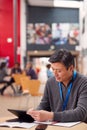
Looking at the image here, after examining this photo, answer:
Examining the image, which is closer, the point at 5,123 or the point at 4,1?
the point at 5,123

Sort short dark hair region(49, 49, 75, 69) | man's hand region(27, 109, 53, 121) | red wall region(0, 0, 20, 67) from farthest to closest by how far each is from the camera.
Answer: red wall region(0, 0, 20, 67), short dark hair region(49, 49, 75, 69), man's hand region(27, 109, 53, 121)

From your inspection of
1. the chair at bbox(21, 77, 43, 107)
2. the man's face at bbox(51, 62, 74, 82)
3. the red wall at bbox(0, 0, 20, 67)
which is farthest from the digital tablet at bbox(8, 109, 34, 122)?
the red wall at bbox(0, 0, 20, 67)

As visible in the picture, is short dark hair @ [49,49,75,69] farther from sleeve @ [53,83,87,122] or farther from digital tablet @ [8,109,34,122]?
digital tablet @ [8,109,34,122]

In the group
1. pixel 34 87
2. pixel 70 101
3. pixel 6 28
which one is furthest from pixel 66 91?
pixel 6 28

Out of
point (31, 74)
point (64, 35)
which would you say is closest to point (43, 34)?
point (64, 35)

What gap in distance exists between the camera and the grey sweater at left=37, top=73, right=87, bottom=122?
2.96 m

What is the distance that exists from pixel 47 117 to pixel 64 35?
71.9 feet

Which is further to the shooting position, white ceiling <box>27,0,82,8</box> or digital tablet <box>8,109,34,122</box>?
white ceiling <box>27,0,82,8</box>

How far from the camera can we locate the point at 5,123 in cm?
299

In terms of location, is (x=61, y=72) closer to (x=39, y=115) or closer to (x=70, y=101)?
(x=70, y=101)

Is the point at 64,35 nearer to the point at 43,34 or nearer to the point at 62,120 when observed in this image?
the point at 43,34

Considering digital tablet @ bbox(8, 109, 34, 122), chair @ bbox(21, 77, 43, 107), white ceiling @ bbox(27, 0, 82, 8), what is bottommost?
chair @ bbox(21, 77, 43, 107)

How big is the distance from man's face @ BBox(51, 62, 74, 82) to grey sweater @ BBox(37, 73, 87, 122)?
4.1 inches

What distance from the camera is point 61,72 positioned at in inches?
124
